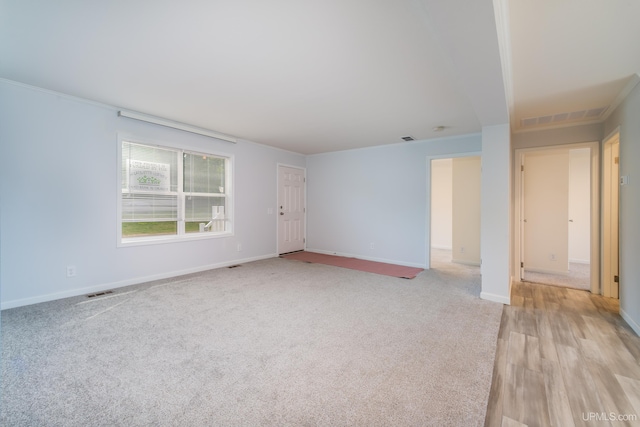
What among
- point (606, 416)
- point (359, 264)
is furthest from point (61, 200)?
point (606, 416)

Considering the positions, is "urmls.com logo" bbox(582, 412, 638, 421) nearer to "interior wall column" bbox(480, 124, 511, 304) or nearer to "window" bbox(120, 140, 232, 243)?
"interior wall column" bbox(480, 124, 511, 304)

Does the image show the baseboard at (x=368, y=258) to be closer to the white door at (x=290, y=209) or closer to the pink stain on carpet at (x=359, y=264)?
the pink stain on carpet at (x=359, y=264)

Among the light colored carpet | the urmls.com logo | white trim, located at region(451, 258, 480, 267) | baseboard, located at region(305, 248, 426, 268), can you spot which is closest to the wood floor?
the urmls.com logo

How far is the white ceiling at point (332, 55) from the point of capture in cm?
175

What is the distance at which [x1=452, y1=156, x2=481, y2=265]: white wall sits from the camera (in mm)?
5453

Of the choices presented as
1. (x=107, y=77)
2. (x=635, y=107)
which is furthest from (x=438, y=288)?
(x=107, y=77)

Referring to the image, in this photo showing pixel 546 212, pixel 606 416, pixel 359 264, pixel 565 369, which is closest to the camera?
pixel 606 416

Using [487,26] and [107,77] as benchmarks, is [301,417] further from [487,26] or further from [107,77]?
[107,77]

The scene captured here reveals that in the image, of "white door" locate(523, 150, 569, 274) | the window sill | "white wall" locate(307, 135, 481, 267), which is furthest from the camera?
"white wall" locate(307, 135, 481, 267)

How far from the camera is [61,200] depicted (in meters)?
3.22

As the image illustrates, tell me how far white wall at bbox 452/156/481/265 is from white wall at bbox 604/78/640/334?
2.48 meters

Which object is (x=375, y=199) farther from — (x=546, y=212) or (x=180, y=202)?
(x=180, y=202)

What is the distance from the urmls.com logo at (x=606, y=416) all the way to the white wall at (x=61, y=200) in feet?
15.6

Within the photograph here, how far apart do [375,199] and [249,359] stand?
169 inches
